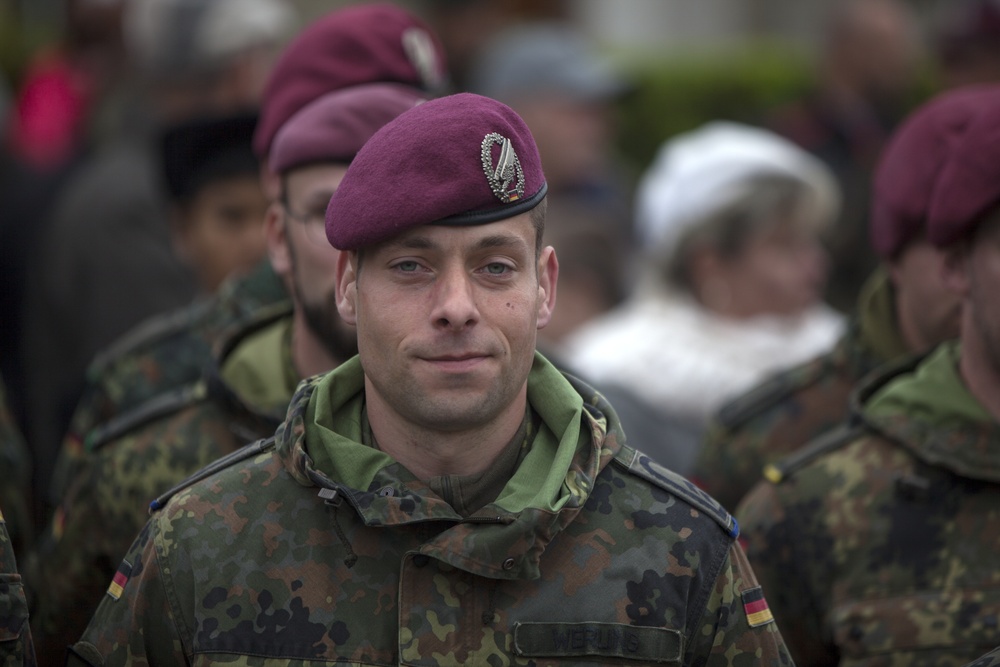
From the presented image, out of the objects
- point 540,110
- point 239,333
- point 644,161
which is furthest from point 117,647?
point 644,161

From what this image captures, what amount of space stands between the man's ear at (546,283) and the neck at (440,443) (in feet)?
0.66

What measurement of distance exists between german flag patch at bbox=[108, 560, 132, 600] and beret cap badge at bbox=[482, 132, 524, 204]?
Result: 1077mm

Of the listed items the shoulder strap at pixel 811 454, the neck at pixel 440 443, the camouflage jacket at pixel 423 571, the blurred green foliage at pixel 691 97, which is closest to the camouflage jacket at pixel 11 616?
the camouflage jacket at pixel 423 571

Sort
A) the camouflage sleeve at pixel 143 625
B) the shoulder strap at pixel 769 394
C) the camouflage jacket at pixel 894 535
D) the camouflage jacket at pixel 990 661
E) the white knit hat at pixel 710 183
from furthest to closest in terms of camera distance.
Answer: the white knit hat at pixel 710 183 → the shoulder strap at pixel 769 394 → the camouflage jacket at pixel 894 535 → the camouflage jacket at pixel 990 661 → the camouflage sleeve at pixel 143 625

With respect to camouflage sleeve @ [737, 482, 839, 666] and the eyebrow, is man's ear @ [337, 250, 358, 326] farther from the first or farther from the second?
camouflage sleeve @ [737, 482, 839, 666]

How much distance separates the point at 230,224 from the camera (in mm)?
5520

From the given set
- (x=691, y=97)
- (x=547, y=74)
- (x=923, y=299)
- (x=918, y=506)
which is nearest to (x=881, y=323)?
(x=923, y=299)

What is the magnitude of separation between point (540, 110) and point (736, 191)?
3.01m

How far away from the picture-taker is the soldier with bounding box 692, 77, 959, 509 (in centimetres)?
429

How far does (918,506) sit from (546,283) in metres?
1.24

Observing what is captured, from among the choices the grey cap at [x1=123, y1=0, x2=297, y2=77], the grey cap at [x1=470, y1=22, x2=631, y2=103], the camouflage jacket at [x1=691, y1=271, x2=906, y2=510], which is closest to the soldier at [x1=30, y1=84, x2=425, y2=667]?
the camouflage jacket at [x1=691, y1=271, x2=906, y2=510]

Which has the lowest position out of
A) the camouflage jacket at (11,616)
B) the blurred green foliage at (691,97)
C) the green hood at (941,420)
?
the camouflage jacket at (11,616)

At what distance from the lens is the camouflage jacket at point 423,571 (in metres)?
2.88

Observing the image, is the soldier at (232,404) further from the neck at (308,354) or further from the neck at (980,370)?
the neck at (980,370)
